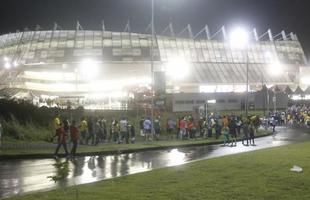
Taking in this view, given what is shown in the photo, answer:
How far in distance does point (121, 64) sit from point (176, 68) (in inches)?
424

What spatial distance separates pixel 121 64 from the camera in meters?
85.0

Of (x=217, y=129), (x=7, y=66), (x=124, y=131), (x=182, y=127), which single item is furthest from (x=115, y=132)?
(x=7, y=66)

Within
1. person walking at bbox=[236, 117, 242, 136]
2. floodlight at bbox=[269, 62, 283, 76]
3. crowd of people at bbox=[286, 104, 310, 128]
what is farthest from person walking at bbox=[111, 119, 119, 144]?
floodlight at bbox=[269, 62, 283, 76]

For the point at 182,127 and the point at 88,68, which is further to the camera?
the point at 88,68

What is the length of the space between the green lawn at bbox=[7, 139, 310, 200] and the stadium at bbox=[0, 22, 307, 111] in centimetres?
5834

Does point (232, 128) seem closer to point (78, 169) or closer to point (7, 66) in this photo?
point (78, 169)

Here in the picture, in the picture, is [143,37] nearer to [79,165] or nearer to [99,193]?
[79,165]

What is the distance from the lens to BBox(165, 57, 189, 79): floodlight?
3430 inches

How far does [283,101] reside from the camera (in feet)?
183

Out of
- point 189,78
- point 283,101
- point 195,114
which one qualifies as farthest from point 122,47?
point 195,114

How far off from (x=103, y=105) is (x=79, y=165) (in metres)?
39.1

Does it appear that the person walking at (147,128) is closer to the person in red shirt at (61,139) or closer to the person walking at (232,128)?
the person walking at (232,128)

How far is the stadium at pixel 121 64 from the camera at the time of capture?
262 ft

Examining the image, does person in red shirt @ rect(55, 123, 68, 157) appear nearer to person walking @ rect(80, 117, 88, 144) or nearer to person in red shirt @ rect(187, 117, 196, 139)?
person walking @ rect(80, 117, 88, 144)
